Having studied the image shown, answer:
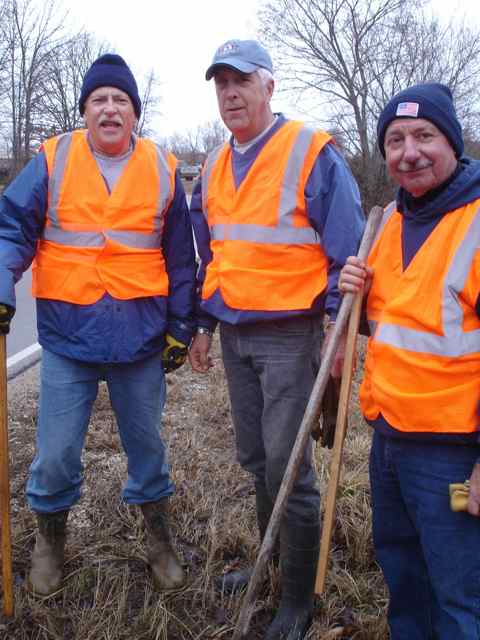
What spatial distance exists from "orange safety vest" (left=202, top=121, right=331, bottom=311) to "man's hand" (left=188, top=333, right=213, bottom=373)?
1.32ft

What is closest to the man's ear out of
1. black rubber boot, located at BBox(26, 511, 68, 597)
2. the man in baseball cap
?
the man in baseball cap

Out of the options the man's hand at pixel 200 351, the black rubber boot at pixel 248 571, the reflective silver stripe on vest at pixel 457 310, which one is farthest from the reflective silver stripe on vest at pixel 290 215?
the black rubber boot at pixel 248 571

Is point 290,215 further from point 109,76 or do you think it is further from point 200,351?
point 109,76

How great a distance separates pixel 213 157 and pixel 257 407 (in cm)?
113

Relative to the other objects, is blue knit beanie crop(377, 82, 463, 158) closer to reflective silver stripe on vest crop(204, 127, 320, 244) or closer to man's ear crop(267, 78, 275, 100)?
reflective silver stripe on vest crop(204, 127, 320, 244)

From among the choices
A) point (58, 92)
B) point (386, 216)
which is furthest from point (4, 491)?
point (58, 92)

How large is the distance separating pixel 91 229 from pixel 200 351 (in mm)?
759

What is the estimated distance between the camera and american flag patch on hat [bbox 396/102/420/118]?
2117 mm

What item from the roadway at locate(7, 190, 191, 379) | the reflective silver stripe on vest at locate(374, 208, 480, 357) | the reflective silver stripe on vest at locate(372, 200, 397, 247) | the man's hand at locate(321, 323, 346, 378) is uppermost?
the reflective silver stripe on vest at locate(372, 200, 397, 247)

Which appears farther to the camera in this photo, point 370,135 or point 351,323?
point 370,135

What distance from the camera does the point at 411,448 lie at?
2.18 m

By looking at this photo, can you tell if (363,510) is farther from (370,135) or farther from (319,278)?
(370,135)

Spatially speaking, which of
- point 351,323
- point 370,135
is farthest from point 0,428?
point 370,135

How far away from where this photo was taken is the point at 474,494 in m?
1.97
